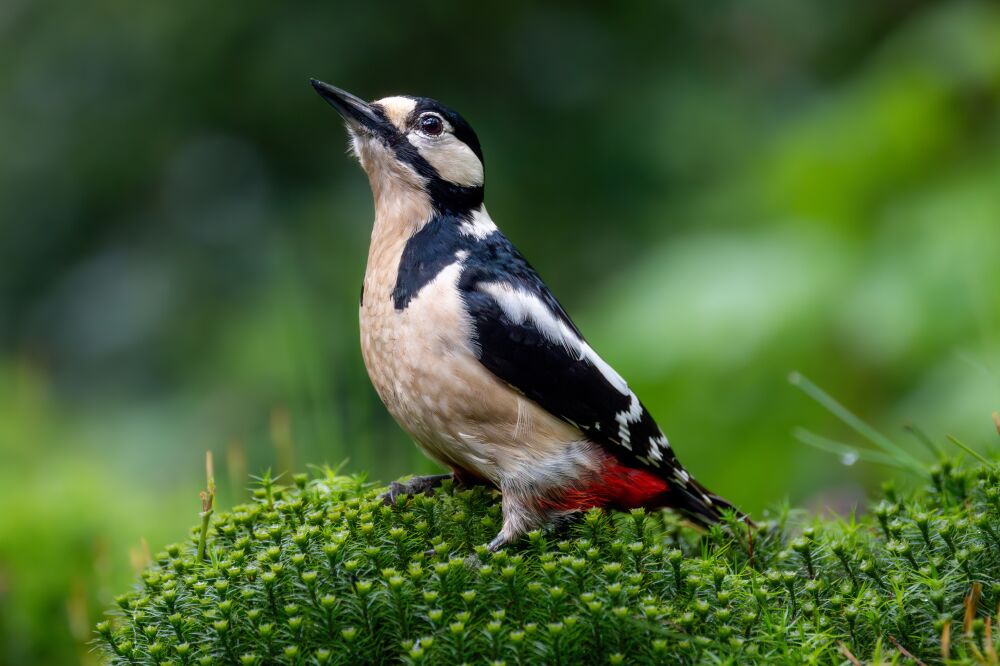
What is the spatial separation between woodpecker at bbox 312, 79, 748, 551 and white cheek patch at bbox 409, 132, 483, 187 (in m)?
0.02

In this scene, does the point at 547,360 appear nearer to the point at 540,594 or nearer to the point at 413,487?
the point at 413,487

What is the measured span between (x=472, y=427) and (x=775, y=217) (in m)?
3.27

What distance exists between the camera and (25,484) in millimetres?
4172

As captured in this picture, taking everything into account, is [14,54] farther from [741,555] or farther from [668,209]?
[741,555]

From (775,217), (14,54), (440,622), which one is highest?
(14,54)

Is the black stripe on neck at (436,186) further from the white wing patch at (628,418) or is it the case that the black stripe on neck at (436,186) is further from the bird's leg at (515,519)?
the bird's leg at (515,519)

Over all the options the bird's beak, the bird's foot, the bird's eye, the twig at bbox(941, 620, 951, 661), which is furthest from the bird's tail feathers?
the bird's beak

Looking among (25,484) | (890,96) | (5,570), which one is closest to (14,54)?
(25,484)

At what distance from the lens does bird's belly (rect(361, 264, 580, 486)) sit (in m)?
2.69

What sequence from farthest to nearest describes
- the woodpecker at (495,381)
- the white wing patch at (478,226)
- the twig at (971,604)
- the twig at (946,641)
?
the white wing patch at (478,226) → the woodpecker at (495,381) → the twig at (971,604) → the twig at (946,641)

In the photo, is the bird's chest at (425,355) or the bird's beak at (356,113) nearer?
the bird's chest at (425,355)

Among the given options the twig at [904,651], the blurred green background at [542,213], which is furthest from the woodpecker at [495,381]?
the blurred green background at [542,213]

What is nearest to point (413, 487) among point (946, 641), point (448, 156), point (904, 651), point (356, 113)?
point (448, 156)

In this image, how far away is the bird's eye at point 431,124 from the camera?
311cm
